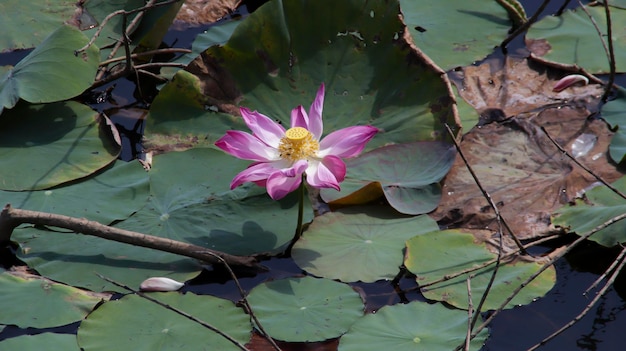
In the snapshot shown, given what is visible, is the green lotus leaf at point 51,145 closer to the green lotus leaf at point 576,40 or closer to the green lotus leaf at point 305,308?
the green lotus leaf at point 305,308

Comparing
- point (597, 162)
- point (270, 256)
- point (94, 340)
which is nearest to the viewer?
point (94, 340)

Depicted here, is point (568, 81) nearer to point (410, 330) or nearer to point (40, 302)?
point (410, 330)

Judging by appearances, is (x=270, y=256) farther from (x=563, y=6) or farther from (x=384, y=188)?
(x=563, y=6)

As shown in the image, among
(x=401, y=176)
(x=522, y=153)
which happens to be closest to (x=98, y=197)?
(x=401, y=176)

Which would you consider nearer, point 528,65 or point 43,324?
point 43,324

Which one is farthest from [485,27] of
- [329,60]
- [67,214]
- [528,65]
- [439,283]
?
[67,214]
